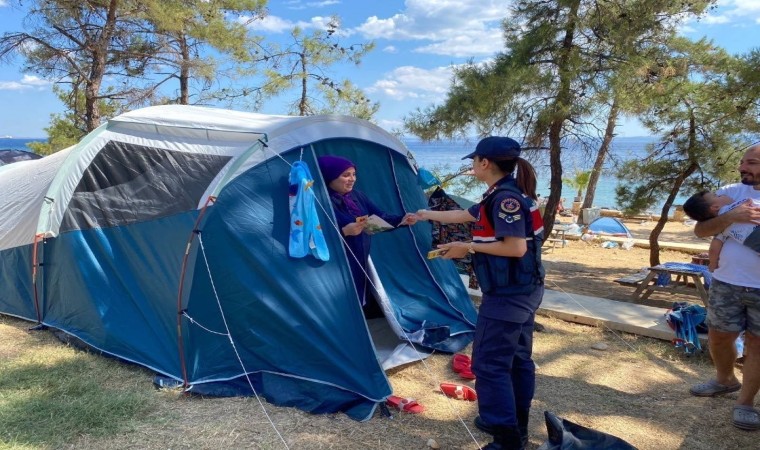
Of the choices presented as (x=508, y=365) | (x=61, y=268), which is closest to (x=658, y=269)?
(x=508, y=365)

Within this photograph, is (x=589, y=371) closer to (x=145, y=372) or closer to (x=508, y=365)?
(x=508, y=365)

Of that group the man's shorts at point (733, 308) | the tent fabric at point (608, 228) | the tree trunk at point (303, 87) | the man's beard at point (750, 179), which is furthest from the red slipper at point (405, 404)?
the tent fabric at point (608, 228)

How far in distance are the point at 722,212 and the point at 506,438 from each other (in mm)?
1769

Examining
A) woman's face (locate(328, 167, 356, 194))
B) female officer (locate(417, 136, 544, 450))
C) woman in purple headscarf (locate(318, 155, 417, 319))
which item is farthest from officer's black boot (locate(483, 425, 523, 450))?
woman's face (locate(328, 167, 356, 194))

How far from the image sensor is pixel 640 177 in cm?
773

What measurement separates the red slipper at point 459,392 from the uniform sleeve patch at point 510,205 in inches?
62.4

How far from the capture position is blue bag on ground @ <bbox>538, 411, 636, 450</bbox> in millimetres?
2631

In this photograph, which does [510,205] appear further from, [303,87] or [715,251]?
[303,87]

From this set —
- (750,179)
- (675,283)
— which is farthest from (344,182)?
(675,283)

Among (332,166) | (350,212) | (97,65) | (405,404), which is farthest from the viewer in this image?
(97,65)

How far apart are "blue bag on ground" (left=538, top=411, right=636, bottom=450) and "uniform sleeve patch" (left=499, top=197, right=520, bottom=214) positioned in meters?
1.01

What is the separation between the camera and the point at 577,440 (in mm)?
2652

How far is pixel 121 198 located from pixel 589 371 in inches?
148

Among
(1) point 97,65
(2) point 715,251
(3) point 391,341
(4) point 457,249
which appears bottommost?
(3) point 391,341
